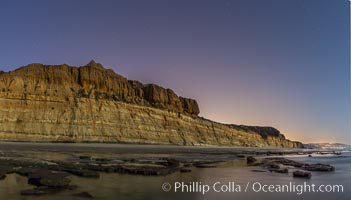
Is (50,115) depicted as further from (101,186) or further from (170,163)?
(101,186)

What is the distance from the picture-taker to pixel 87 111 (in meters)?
78.2

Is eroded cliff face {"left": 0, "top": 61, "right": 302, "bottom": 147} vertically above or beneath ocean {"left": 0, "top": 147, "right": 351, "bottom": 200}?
above

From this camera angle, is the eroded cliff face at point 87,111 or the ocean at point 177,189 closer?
the ocean at point 177,189

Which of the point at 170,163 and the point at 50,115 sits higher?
the point at 50,115

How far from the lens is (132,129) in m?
82.9

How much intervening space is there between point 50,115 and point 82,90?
1522 centimetres

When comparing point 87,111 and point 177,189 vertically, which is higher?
point 87,111

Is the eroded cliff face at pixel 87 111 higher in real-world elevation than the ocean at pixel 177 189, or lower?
higher

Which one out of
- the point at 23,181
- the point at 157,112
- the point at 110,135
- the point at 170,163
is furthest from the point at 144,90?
the point at 23,181

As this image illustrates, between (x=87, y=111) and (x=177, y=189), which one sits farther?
(x=87, y=111)

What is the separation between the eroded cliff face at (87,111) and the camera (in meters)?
70.8

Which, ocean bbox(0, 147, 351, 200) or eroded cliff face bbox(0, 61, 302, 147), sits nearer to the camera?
ocean bbox(0, 147, 351, 200)

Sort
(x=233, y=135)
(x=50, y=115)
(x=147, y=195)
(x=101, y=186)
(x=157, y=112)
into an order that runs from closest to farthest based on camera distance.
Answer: (x=147, y=195) → (x=101, y=186) → (x=50, y=115) → (x=157, y=112) → (x=233, y=135)

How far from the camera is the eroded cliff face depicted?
70.8 metres
